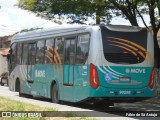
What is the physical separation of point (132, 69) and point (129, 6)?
9299mm

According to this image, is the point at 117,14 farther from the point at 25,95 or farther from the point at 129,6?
the point at 25,95

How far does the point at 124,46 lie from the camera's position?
50.6 ft

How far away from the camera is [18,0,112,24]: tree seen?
23359 mm

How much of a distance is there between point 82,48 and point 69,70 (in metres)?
1.25

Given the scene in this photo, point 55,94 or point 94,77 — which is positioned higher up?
point 94,77

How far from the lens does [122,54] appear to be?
1538cm

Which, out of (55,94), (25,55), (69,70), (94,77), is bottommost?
(55,94)

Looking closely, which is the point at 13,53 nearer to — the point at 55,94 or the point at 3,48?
the point at 55,94

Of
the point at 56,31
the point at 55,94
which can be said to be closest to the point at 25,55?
the point at 56,31

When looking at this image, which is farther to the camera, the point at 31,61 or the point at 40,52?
the point at 31,61

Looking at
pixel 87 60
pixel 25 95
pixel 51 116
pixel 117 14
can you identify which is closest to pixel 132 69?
pixel 87 60

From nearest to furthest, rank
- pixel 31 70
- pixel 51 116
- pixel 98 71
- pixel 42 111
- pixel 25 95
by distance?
pixel 51 116 → pixel 42 111 → pixel 98 71 → pixel 31 70 → pixel 25 95

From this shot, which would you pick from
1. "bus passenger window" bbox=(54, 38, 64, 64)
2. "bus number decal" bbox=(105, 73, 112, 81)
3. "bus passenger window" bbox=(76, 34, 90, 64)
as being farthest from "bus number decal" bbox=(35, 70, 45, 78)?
"bus number decal" bbox=(105, 73, 112, 81)

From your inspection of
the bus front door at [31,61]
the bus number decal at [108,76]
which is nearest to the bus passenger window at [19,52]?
the bus front door at [31,61]
